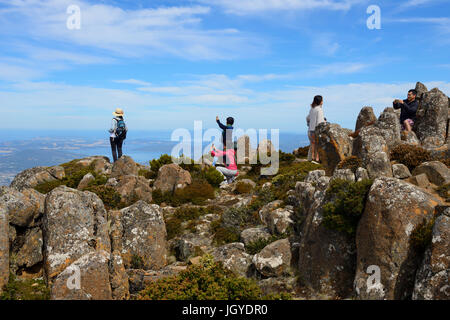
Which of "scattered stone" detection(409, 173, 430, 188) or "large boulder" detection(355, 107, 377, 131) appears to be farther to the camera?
"large boulder" detection(355, 107, 377, 131)

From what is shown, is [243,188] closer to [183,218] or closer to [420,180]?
[183,218]

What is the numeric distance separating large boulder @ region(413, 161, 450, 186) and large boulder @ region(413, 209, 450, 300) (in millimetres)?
5051

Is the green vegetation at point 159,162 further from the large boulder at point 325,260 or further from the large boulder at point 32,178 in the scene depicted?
the large boulder at point 325,260

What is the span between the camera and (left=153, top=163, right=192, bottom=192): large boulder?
809 inches

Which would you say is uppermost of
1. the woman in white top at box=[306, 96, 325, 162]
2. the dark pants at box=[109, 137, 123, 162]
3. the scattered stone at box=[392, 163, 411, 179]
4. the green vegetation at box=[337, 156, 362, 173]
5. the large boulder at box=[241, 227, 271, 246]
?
the woman in white top at box=[306, 96, 325, 162]

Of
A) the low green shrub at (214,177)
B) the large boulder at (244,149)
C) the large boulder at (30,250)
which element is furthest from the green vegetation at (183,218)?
the large boulder at (244,149)

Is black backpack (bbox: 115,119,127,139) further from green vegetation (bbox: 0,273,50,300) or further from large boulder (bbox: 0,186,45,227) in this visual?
green vegetation (bbox: 0,273,50,300)

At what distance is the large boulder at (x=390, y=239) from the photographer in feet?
26.2

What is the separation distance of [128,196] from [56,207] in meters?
7.35

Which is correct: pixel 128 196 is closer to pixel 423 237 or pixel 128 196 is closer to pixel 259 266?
pixel 259 266

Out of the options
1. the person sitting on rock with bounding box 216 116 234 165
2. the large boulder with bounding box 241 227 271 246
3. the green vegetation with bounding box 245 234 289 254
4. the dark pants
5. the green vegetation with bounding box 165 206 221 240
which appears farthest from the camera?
the dark pants

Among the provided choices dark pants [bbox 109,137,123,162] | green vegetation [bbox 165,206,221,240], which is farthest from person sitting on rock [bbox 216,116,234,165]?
dark pants [bbox 109,137,123,162]
